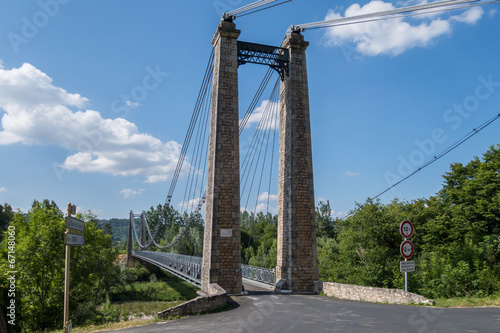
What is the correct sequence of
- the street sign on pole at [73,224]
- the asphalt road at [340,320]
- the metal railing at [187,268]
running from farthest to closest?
the metal railing at [187,268]
the asphalt road at [340,320]
the street sign on pole at [73,224]

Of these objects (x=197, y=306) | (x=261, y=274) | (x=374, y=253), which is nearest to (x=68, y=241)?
(x=197, y=306)

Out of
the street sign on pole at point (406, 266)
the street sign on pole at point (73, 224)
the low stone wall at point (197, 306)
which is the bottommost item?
the low stone wall at point (197, 306)

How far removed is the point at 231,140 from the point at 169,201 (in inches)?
1126

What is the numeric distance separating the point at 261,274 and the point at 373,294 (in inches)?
326

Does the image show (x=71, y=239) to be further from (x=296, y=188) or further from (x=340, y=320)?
(x=296, y=188)

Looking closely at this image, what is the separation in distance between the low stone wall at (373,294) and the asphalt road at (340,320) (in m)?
0.75

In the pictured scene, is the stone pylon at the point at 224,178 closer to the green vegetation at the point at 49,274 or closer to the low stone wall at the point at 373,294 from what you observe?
the low stone wall at the point at 373,294

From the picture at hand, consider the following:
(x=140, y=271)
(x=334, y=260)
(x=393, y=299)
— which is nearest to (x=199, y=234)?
(x=140, y=271)

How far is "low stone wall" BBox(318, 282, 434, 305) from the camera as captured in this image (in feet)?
32.1

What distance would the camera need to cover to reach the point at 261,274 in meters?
18.6

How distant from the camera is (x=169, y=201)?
41656 mm

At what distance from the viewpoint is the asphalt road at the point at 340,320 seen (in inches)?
266

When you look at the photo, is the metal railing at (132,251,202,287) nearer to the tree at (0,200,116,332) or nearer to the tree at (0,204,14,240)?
the tree at (0,200,116,332)

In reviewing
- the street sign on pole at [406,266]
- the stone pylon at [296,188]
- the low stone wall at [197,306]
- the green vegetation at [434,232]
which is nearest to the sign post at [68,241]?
the low stone wall at [197,306]
